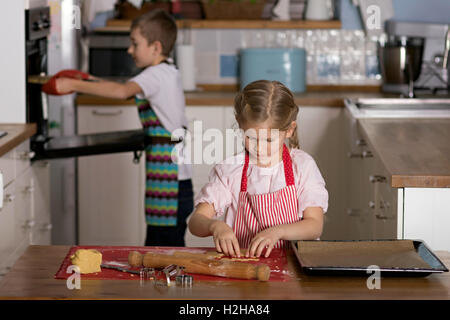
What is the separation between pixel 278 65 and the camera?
4418 millimetres

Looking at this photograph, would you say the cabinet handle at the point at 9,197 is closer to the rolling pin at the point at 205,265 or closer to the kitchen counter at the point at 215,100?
the rolling pin at the point at 205,265

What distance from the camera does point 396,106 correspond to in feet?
12.0

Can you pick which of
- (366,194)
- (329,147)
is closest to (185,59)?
(329,147)

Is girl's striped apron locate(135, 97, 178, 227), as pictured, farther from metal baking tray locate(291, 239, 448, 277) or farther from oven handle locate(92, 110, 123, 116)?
metal baking tray locate(291, 239, 448, 277)

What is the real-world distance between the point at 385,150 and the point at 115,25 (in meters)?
2.30

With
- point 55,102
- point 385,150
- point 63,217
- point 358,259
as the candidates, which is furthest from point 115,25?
point 358,259

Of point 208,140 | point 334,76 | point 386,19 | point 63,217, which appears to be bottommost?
point 63,217

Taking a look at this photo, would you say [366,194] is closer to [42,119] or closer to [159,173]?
[159,173]

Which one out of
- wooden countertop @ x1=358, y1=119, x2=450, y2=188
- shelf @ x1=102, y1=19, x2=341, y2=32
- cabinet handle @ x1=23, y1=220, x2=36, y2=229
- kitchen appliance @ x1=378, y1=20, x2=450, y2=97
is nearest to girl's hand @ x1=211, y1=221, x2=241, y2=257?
wooden countertop @ x1=358, y1=119, x2=450, y2=188

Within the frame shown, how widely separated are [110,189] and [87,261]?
264cm

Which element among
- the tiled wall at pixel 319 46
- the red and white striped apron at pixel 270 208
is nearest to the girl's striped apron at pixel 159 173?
the red and white striped apron at pixel 270 208

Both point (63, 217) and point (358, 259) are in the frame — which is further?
point (63, 217)
